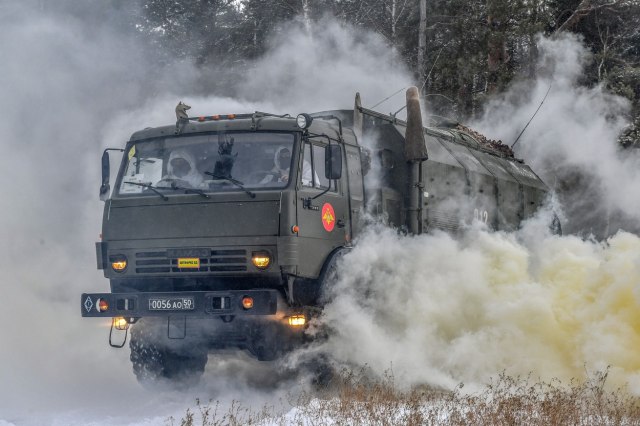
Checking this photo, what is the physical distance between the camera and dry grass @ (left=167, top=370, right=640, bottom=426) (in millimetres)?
8672

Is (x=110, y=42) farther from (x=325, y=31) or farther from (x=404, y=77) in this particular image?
(x=404, y=77)

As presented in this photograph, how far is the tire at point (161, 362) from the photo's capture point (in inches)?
462

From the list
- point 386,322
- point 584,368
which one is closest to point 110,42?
point 386,322

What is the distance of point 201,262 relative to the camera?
432 inches

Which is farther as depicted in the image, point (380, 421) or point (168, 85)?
point (168, 85)

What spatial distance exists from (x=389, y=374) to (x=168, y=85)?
1910cm

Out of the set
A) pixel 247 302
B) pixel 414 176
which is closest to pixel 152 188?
pixel 247 302

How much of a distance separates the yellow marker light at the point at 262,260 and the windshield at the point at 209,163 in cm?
78

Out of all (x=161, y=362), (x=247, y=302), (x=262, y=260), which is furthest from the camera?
(x=161, y=362)

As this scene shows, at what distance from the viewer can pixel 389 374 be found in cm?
1150

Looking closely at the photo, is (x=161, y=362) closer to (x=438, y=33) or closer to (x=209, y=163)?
(x=209, y=163)

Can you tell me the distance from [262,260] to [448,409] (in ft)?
8.87

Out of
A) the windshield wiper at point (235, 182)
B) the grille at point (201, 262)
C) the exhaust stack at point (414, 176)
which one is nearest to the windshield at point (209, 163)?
the windshield wiper at point (235, 182)

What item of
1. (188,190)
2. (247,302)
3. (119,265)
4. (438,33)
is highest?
(438,33)
